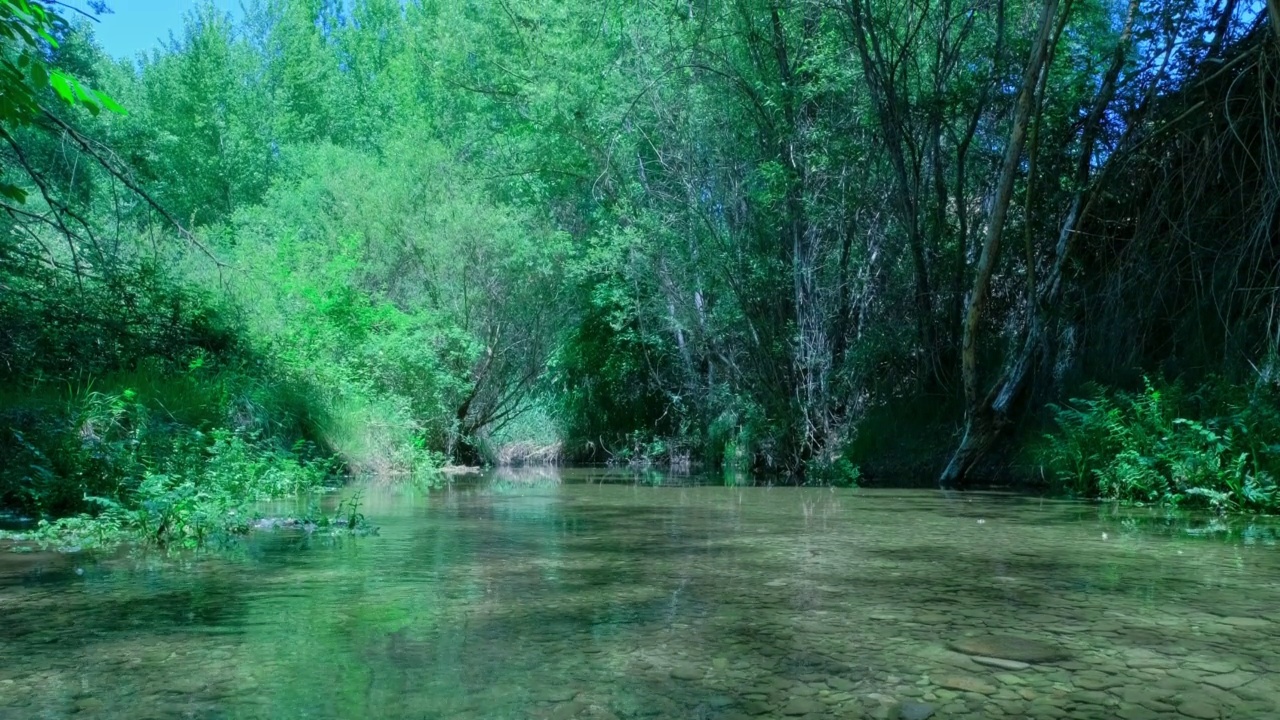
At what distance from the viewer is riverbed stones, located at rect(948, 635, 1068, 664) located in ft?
9.27

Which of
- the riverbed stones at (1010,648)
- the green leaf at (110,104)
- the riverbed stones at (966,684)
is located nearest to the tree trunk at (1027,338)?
the riverbed stones at (1010,648)

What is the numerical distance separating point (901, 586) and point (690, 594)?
92 centimetres

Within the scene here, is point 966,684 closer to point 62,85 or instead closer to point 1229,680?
point 1229,680

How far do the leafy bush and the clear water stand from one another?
5.58ft

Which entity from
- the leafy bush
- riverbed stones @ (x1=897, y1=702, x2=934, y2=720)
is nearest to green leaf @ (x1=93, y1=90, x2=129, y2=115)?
riverbed stones @ (x1=897, y1=702, x2=934, y2=720)

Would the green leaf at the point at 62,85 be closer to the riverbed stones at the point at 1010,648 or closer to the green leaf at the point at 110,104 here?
the green leaf at the point at 110,104

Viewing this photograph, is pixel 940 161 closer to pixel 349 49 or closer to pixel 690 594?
pixel 690 594

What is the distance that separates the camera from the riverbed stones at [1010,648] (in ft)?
9.27

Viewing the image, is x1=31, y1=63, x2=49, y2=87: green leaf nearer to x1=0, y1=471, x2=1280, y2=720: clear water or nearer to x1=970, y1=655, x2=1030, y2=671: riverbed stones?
x1=0, y1=471, x2=1280, y2=720: clear water

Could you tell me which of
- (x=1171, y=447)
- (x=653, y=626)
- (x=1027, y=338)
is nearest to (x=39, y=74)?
(x=653, y=626)

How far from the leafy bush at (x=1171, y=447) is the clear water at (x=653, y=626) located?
1700 millimetres

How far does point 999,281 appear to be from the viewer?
11234 mm

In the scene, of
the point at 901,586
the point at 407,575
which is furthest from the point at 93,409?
the point at 901,586

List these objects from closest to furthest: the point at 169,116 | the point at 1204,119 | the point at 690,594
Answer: the point at 690,594 < the point at 1204,119 < the point at 169,116
